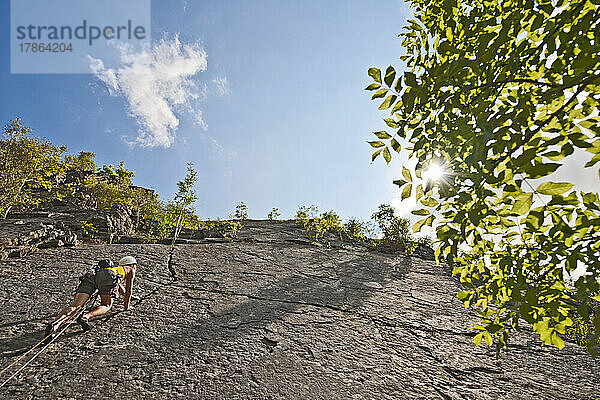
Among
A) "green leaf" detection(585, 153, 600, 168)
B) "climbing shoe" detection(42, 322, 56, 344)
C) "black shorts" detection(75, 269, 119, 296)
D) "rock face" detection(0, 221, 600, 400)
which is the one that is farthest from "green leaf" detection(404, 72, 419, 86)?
"black shorts" detection(75, 269, 119, 296)

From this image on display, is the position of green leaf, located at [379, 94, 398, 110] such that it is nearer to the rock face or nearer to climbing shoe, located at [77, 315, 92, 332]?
the rock face

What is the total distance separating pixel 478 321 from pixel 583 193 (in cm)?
487

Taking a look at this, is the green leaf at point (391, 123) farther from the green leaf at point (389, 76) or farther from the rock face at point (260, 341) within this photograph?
the rock face at point (260, 341)

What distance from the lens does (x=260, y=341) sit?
153 inches

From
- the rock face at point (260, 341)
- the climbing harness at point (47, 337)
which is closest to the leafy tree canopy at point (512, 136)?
the rock face at point (260, 341)

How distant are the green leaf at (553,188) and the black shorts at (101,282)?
4.92 metres

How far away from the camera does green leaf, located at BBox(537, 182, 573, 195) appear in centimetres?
96

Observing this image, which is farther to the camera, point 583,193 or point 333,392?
point 333,392

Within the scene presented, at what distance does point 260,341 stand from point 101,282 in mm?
2432

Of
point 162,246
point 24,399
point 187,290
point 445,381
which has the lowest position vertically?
point 445,381

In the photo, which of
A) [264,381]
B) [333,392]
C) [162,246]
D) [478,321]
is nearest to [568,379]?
[478,321]

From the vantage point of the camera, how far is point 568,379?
4.03 meters

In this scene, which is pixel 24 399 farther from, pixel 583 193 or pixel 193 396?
pixel 583 193

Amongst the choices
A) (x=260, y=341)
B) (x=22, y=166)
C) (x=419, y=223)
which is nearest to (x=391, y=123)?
(x=419, y=223)
